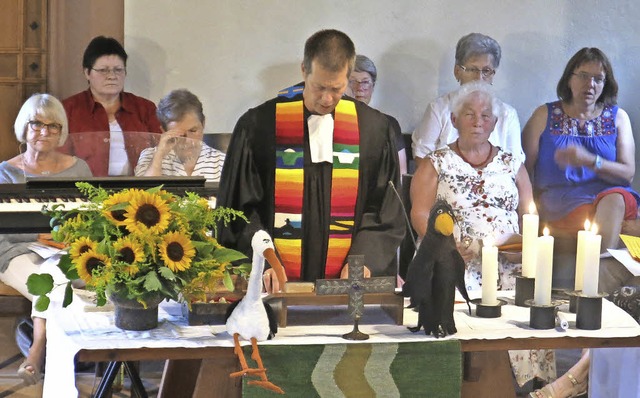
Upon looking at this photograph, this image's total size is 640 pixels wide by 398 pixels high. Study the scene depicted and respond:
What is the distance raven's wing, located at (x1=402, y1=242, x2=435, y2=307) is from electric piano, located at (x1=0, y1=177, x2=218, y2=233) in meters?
2.06

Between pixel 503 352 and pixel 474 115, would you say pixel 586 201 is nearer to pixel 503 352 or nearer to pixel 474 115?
pixel 474 115

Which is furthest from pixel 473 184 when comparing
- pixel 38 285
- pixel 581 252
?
pixel 38 285

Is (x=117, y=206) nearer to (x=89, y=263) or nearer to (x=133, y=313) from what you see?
(x=89, y=263)

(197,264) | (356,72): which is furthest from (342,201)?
(356,72)

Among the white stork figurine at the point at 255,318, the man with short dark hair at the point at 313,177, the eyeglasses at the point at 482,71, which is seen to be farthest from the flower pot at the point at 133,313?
the eyeglasses at the point at 482,71

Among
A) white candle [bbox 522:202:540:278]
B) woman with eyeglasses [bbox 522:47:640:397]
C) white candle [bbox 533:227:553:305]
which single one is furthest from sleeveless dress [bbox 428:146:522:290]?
white candle [bbox 533:227:553:305]

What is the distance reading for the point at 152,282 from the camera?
3318 millimetres

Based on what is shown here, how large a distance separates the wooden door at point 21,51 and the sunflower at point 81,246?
4.15 m

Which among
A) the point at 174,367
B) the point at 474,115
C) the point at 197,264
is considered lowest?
the point at 174,367

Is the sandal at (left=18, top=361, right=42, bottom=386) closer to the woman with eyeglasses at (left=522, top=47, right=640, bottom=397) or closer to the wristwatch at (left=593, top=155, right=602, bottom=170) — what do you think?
the woman with eyeglasses at (left=522, top=47, right=640, bottom=397)

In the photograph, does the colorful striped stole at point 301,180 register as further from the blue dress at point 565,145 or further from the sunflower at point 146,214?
the blue dress at point 565,145

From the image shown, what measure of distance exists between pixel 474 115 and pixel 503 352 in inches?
81.7

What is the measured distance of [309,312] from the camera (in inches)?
146

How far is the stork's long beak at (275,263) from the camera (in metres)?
3.48
